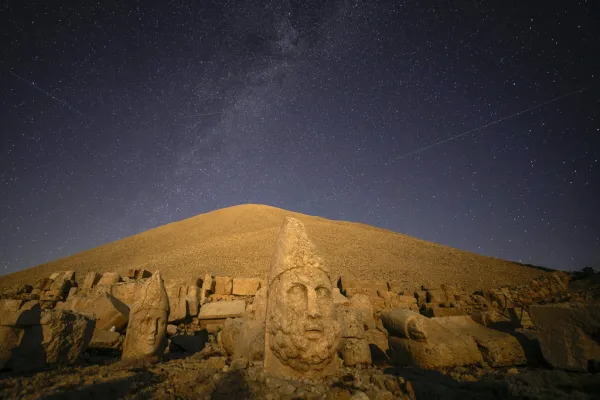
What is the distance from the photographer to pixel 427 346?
537cm

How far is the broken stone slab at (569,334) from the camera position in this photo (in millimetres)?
4105

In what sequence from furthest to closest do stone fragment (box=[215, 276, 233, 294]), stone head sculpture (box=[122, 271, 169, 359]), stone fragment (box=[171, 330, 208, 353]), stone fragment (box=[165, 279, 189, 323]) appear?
stone fragment (box=[215, 276, 233, 294]), stone fragment (box=[165, 279, 189, 323]), stone fragment (box=[171, 330, 208, 353]), stone head sculpture (box=[122, 271, 169, 359])

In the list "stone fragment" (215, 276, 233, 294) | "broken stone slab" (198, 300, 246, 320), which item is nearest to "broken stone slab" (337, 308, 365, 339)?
"broken stone slab" (198, 300, 246, 320)

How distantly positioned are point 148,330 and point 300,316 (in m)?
3.93

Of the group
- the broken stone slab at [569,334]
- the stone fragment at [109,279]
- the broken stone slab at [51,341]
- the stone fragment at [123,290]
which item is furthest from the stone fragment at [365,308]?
the stone fragment at [109,279]

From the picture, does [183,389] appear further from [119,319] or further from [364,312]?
[119,319]

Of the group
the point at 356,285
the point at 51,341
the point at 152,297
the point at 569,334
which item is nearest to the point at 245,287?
the point at 356,285

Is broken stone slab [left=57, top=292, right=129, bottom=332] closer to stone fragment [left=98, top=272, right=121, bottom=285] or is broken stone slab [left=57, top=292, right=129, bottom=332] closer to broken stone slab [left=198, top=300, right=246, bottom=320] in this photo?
broken stone slab [left=198, top=300, right=246, bottom=320]

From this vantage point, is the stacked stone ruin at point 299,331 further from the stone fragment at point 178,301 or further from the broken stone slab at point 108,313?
the stone fragment at point 178,301

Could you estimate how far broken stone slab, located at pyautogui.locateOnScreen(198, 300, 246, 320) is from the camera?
11.4 m

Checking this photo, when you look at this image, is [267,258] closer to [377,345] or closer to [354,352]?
[377,345]

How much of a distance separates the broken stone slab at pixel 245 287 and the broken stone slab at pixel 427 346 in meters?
9.80

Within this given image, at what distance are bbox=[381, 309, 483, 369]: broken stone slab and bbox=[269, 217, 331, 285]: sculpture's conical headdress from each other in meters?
2.18

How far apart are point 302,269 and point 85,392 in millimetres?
3275
